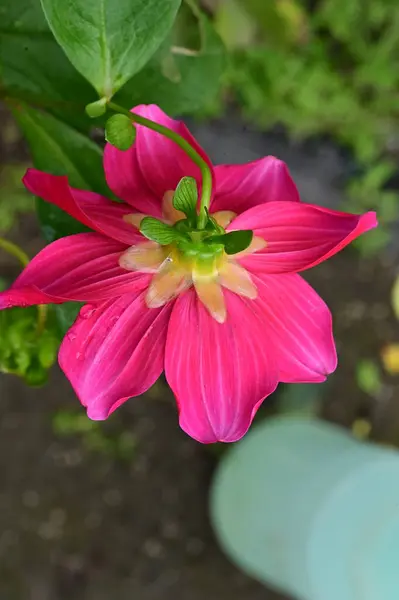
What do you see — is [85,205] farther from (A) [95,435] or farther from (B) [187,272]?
(A) [95,435]

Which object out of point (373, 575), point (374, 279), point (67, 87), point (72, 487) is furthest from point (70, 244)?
point (374, 279)

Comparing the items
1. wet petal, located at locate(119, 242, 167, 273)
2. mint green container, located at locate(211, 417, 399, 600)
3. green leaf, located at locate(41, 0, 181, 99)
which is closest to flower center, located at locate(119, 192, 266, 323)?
wet petal, located at locate(119, 242, 167, 273)

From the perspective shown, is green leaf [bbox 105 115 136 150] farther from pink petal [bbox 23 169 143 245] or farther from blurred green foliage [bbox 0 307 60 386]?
blurred green foliage [bbox 0 307 60 386]

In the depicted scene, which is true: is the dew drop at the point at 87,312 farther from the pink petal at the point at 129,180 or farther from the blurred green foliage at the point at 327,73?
the blurred green foliage at the point at 327,73

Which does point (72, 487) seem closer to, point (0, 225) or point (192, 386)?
point (0, 225)

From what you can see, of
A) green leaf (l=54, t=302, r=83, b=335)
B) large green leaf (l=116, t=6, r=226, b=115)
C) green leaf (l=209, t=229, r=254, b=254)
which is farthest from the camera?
large green leaf (l=116, t=6, r=226, b=115)

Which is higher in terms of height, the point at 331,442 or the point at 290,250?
the point at 290,250

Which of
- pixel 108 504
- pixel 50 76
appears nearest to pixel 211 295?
pixel 50 76
